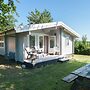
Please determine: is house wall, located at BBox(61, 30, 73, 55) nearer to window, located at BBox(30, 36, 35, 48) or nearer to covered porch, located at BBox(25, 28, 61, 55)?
covered porch, located at BBox(25, 28, 61, 55)

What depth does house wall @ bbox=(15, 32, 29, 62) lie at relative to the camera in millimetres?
15195

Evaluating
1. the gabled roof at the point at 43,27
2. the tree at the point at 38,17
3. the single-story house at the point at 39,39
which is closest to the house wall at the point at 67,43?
the single-story house at the point at 39,39

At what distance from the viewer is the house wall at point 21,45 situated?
15195mm

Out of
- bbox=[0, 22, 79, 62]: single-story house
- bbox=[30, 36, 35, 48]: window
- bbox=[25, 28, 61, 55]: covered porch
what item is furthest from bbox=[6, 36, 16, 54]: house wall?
bbox=[25, 28, 61, 55]: covered porch

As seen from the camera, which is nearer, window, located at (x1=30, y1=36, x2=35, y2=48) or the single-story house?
the single-story house

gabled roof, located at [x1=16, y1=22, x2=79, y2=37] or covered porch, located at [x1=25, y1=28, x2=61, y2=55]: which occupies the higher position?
gabled roof, located at [x1=16, y1=22, x2=79, y2=37]

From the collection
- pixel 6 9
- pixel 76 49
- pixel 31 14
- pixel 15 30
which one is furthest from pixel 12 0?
pixel 31 14

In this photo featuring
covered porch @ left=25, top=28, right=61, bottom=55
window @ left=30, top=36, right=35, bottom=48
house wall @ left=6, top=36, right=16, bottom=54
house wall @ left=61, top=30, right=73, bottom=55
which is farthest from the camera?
house wall @ left=61, top=30, right=73, bottom=55

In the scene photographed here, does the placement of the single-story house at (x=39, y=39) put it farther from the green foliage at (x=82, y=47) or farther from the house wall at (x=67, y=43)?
the green foliage at (x=82, y=47)

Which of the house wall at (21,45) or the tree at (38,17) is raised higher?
the tree at (38,17)

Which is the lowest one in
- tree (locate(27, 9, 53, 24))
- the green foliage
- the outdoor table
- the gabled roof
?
the outdoor table

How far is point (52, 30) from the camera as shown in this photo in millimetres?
19547

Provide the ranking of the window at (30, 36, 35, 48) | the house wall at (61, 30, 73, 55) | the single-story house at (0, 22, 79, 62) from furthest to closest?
the house wall at (61, 30, 73, 55), the window at (30, 36, 35, 48), the single-story house at (0, 22, 79, 62)

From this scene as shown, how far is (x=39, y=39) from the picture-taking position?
18.0 meters
